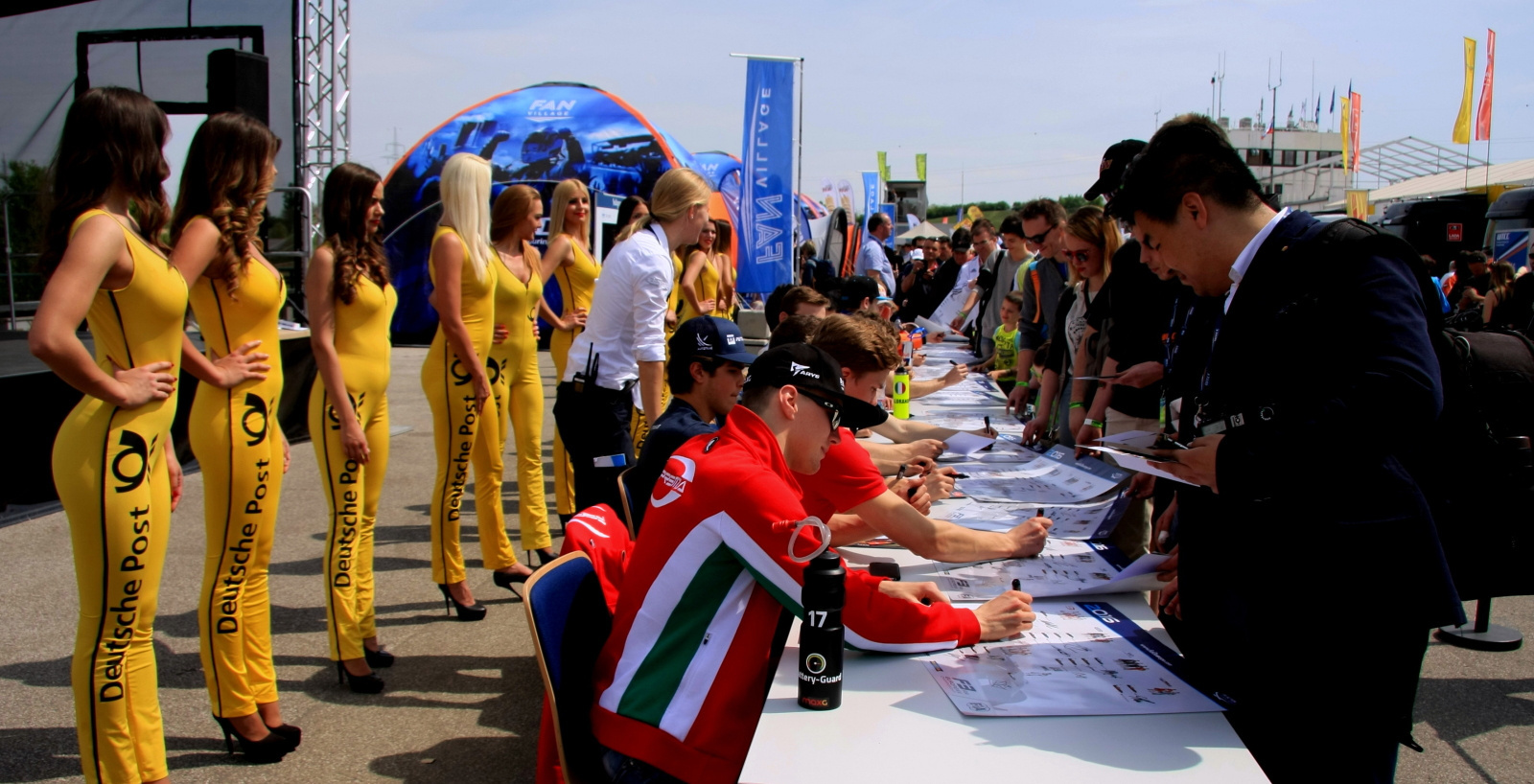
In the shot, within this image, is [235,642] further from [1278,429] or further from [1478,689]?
[1478,689]

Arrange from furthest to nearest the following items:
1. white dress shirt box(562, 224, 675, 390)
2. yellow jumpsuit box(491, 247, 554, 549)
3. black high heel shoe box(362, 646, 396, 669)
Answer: yellow jumpsuit box(491, 247, 554, 549), white dress shirt box(562, 224, 675, 390), black high heel shoe box(362, 646, 396, 669)

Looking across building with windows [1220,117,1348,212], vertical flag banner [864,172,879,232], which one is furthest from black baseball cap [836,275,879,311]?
building with windows [1220,117,1348,212]

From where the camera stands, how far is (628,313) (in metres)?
3.71

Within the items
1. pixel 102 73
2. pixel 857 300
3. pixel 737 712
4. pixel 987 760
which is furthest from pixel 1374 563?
pixel 102 73

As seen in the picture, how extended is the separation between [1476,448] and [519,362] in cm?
337

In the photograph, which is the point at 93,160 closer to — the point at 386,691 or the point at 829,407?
the point at 829,407

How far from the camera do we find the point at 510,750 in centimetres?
286

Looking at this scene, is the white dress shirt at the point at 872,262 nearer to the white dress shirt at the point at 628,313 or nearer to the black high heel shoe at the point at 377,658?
the white dress shirt at the point at 628,313

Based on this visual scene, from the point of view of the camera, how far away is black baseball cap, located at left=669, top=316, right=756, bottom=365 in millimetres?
2781

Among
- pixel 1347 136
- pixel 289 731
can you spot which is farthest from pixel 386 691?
pixel 1347 136

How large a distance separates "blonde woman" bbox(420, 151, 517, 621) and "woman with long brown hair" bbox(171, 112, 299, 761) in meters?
0.89

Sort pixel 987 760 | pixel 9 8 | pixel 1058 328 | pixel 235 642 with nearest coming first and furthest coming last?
1. pixel 987 760
2. pixel 235 642
3. pixel 1058 328
4. pixel 9 8

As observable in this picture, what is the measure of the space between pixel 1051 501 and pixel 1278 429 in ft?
4.75

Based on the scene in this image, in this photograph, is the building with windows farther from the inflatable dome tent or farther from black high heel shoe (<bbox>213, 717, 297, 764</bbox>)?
black high heel shoe (<bbox>213, 717, 297, 764</bbox>)
